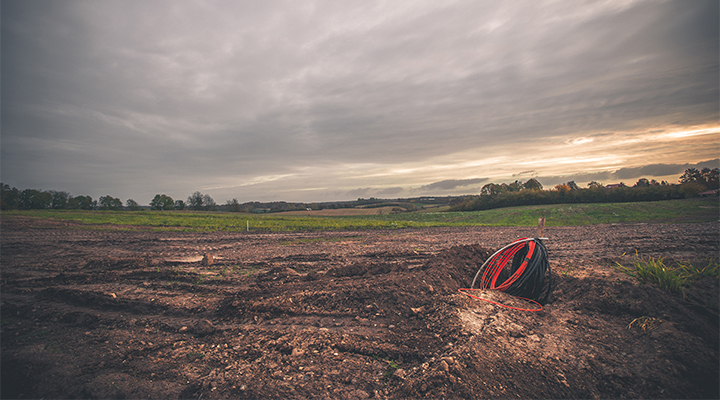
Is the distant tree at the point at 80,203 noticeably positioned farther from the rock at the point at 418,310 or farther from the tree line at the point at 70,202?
the rock at the point at 418,310

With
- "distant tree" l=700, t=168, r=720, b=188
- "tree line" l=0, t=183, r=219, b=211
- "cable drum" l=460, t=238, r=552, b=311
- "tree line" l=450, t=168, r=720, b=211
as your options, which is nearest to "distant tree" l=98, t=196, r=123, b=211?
"tree line" l=0, t=183, r=219, b=211

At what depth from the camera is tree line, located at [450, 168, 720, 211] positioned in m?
51.2

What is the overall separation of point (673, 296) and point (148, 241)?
23.5 m

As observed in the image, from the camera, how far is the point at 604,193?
56.3 meters

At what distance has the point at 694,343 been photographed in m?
4.05

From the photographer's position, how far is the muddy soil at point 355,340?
3.52m

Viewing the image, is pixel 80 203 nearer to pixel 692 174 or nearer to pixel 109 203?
pixel 109 203

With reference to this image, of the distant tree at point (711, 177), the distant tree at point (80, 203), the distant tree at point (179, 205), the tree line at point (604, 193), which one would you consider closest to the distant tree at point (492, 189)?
the tree line at point (604, 193)

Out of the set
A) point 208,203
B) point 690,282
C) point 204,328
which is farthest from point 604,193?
point 208,203

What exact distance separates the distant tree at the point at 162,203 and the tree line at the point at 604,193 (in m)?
91.7

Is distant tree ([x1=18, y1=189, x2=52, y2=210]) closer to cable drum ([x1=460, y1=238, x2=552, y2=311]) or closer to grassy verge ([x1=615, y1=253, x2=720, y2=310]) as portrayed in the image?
cable drum ([x1=460, y1=238, x2=552, y2=311])

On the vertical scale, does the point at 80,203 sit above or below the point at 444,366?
above

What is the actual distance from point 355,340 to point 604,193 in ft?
233

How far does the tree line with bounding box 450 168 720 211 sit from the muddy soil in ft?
206
